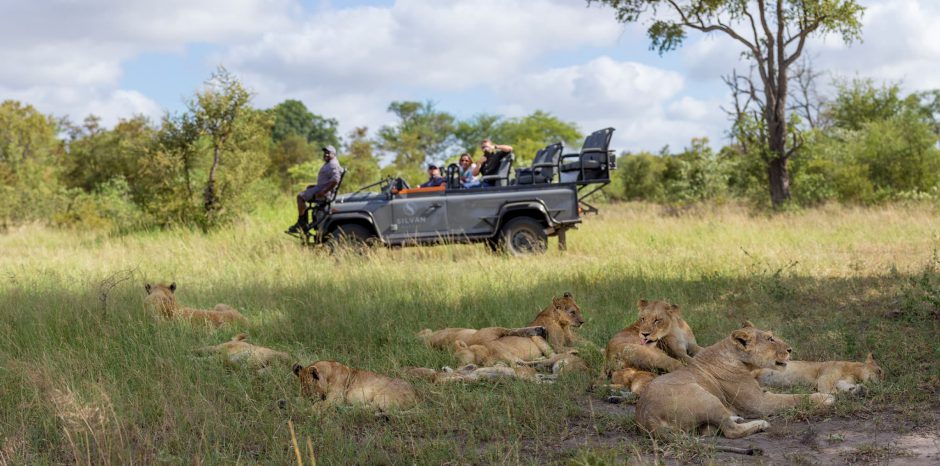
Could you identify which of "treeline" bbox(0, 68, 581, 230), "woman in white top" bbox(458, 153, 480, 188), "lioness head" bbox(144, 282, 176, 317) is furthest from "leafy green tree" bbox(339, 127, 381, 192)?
"lioness head" bbox(144, 282, 176, 317)

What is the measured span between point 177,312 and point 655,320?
4.01 meters

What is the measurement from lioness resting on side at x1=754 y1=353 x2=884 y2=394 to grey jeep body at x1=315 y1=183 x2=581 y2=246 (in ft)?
25.0

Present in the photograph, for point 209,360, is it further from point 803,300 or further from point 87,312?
point 803,300

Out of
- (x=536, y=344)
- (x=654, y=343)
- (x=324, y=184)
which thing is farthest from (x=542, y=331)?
(x=324, y=184)

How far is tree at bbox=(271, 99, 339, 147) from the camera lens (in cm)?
5678

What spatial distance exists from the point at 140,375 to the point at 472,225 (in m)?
7.82

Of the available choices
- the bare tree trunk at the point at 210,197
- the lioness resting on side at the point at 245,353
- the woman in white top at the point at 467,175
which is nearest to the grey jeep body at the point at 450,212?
the woman in white top at the point at 467,175

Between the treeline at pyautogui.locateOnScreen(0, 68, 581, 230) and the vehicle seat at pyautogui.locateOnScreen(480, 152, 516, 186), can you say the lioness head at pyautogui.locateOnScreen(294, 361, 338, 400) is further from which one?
the treeline at pyautogui.locateOnScreen(0, 68, 581, 230)

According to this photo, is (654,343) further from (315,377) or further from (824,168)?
(824,168)

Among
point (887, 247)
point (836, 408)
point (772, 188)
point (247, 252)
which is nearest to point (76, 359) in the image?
point (836, 408)

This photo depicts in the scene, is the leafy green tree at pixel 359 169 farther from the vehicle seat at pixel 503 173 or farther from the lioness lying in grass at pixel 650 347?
the lioness lying in grass at pixel 650 347

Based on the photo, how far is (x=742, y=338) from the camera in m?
5.20

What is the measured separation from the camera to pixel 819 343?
6.99 m

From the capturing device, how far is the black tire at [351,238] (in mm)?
12695
